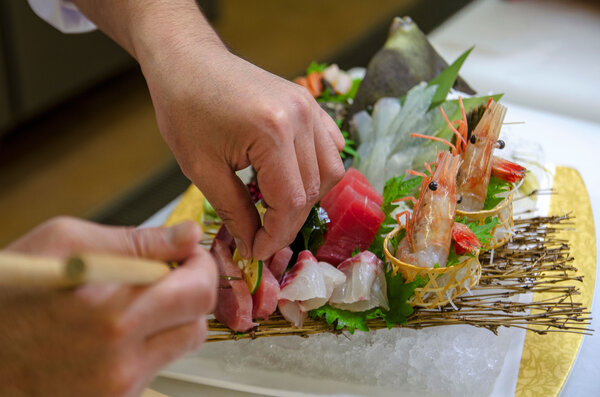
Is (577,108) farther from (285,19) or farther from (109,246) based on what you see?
(285,19)

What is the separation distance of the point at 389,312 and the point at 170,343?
55cm

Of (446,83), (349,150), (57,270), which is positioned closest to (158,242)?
(57,270)

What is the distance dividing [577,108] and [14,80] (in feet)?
7.44

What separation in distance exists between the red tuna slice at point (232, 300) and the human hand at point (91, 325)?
43 cm

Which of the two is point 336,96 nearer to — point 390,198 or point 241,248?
point 390,198

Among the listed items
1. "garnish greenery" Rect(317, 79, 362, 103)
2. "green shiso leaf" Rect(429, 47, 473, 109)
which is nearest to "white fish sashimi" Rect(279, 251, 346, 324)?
"green shiso leaf" Rect(429, 47, 473, 109)

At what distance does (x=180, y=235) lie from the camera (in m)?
0.67

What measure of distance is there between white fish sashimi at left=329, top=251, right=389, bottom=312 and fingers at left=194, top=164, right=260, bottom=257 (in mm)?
188

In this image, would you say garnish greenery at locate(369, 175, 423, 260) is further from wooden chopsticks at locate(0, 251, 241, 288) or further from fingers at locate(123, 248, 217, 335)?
wooden chopsticks at locate(0, 251, 241, 288)

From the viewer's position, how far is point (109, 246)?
666mm

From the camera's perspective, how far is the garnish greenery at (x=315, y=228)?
125cm

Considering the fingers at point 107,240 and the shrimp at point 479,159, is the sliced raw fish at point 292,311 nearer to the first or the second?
the shrimp at point 479,159

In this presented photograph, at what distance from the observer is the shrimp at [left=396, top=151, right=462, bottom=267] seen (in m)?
1.11

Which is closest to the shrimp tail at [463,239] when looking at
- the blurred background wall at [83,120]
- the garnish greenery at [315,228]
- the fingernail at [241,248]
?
the garnish greenery at [315,228]
